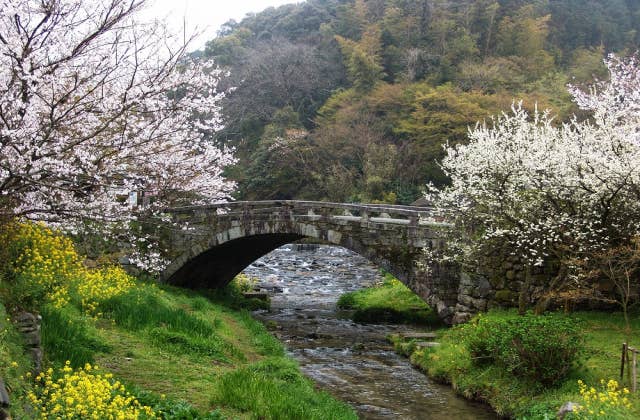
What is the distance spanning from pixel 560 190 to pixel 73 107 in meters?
11.6

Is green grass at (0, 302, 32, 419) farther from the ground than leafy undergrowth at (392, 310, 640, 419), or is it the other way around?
green grass at (0, 302, 32, 419)

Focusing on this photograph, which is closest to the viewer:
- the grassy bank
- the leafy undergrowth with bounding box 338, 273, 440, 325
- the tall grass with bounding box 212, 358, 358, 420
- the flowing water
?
the grassy bank

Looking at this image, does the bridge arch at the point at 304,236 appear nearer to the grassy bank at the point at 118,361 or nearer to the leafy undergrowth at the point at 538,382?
the leafy undergrowth at the point at 538,382

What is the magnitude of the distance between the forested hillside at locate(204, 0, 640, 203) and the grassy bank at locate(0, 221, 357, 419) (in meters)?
25.9

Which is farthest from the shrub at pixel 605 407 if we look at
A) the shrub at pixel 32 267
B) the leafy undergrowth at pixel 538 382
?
the shrub at pixel 32 267

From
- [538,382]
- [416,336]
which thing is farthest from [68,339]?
[416,336]

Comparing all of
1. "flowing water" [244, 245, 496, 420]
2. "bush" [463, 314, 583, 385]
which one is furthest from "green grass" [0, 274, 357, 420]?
"bush" [463, 314, 583, 385]

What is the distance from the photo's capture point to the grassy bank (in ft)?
20.7

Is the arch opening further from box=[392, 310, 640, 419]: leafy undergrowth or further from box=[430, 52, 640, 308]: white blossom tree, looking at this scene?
box=[392, 310, 640, 419]: leafy undergrowth

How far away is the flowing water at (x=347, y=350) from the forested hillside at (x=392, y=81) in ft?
32.2

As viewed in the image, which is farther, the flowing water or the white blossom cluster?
the white blossom cluster

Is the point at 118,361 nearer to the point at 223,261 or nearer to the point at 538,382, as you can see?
the point at 538,382

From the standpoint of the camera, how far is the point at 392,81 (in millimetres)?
50031

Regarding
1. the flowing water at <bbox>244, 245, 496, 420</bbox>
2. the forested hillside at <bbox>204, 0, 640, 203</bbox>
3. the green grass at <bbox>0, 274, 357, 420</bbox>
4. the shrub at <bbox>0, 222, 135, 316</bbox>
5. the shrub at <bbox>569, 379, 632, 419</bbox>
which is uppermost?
the forested hillside at <bbox>204, 0, 640, 203</bbox>
